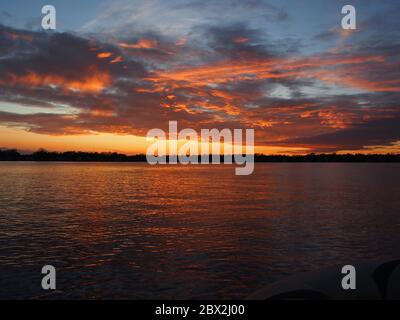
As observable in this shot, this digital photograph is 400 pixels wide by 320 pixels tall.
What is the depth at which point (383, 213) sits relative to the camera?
31531mm

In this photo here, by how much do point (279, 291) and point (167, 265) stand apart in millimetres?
7819

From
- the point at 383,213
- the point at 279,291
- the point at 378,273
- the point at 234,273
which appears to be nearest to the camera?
the point at 279,291

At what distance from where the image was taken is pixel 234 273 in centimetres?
1484

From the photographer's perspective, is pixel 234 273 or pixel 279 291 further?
pixel 234 273

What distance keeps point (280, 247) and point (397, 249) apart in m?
5.75
